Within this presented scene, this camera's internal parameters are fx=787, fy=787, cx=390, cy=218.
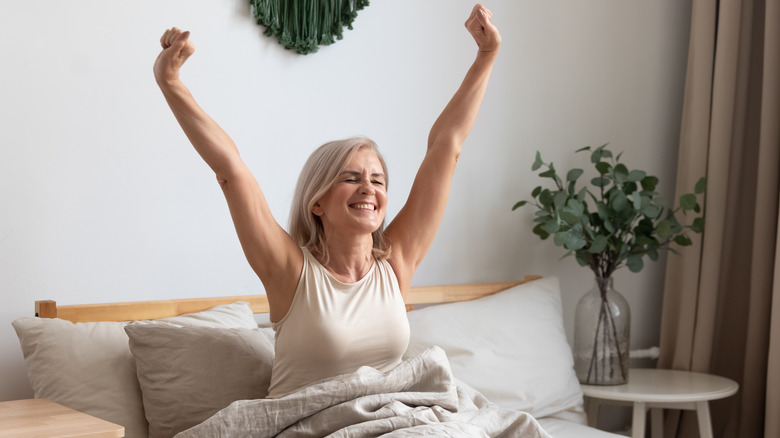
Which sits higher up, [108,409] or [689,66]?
[689,66]

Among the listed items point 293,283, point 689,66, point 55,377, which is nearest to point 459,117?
point 293,283

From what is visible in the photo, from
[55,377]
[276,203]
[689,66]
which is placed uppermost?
[689,66]

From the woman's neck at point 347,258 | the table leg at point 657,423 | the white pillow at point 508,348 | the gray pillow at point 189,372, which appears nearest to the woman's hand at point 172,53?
the woman's neck at point 347,258

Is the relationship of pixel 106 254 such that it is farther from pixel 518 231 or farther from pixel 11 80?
pixel 518 231

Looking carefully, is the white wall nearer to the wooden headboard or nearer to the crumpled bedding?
the wooden headboard

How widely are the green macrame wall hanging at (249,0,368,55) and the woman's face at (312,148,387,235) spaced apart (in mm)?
685

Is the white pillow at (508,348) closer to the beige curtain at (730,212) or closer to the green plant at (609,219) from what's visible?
the green plant at (609,219)

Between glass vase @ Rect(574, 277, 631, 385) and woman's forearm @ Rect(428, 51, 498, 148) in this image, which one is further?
glass vase @ Rect(574, 277, 631, 385)

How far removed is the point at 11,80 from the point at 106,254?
0.45 m

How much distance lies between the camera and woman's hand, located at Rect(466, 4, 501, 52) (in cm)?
161

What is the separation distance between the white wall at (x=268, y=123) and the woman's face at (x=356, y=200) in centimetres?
59

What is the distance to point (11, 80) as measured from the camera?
177 centimetres

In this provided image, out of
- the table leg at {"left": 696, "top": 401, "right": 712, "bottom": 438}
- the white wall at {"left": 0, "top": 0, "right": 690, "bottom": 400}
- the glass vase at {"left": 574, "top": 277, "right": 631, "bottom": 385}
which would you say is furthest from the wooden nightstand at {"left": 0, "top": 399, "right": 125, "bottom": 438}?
the table leg at {"left": 696, "top": 401, "right": 712, "bottom": 438}

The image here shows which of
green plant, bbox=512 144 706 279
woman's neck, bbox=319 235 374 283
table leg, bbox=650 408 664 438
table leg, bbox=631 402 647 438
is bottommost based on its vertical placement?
table leg, bbox=650 408 664 438
